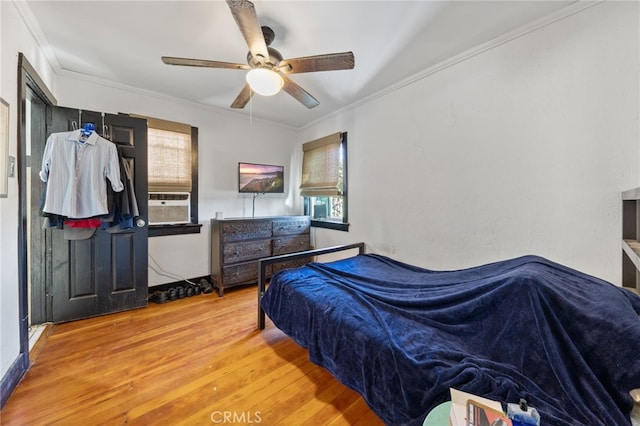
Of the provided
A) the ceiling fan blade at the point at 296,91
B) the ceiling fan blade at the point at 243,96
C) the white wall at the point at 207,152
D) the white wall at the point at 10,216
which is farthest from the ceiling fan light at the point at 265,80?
the white wall at the point at 207,152

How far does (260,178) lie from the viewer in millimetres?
3826

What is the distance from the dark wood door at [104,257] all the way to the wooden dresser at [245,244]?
0.77 metres

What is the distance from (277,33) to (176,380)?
262cm

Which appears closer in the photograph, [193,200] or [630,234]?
[630,234]

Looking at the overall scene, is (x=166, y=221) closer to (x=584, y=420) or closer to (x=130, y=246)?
(x=130, y=246)

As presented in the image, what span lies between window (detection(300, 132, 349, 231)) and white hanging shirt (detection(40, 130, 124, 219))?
7.80 feet

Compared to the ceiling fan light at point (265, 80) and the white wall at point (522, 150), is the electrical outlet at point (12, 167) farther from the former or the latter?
the white wall at point (522, 150)

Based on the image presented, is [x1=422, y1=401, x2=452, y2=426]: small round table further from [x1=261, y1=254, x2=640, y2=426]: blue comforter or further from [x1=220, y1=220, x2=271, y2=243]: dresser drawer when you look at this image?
[x1=220, y1=220, x2=271, y2=243]: dresser drawer

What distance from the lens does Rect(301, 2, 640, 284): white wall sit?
4.99 ft

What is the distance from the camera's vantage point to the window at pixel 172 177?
296cm

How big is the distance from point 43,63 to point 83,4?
3.10 feet

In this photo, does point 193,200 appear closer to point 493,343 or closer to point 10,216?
point 10,216

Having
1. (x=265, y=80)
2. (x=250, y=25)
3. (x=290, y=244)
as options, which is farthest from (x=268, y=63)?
(x=290, y=244)

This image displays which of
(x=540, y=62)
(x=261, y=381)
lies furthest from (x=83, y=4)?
(x=540, y=62)
